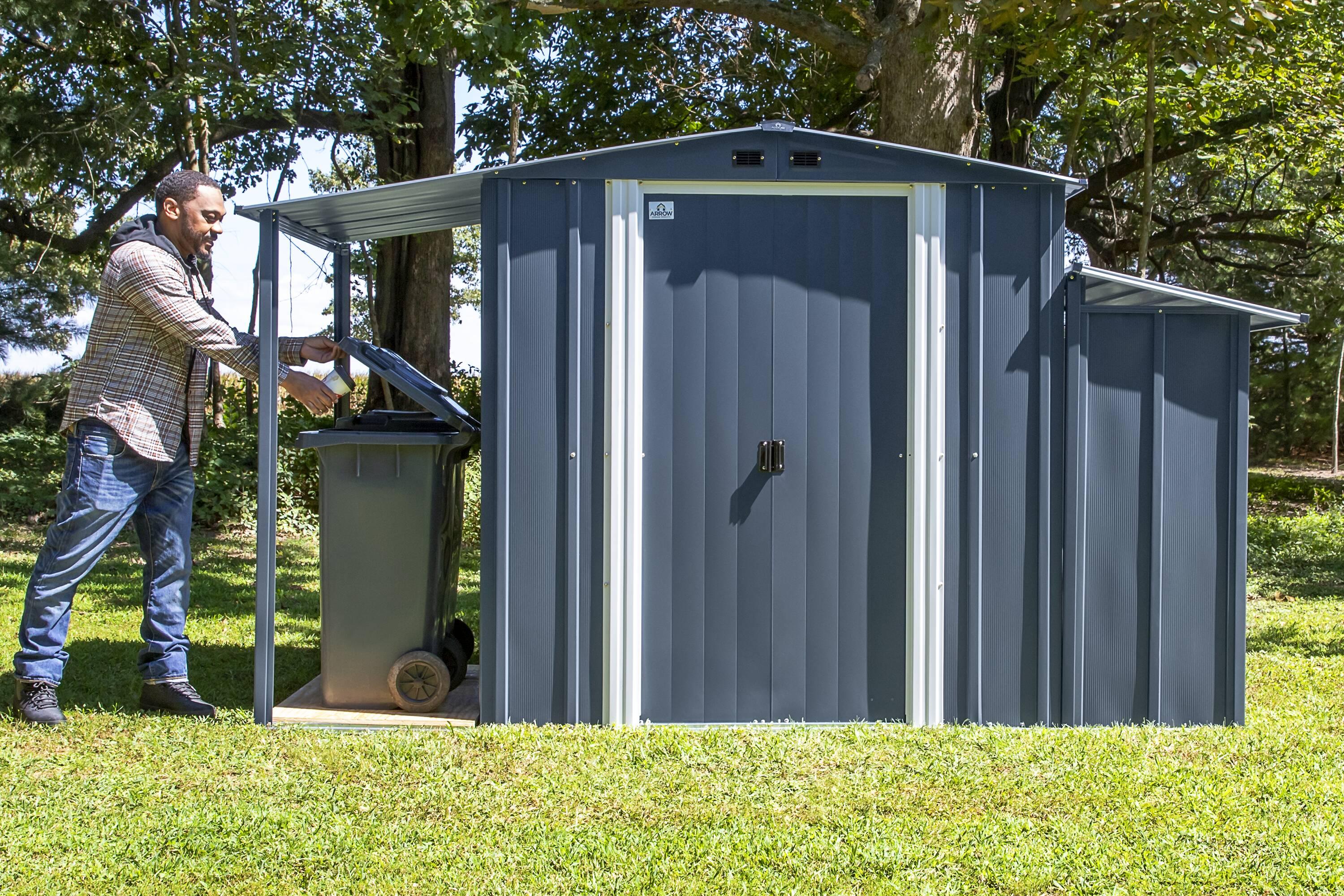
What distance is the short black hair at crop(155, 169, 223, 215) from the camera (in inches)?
186

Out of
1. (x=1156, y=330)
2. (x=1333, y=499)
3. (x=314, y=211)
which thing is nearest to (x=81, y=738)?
(x=314, y=211)

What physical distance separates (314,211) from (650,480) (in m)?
1.83

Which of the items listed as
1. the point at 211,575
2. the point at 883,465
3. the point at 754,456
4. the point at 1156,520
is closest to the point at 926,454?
the point at 883,465

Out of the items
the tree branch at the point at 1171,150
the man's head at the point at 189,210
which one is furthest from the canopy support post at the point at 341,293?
the tree branch at the point at 1171,150

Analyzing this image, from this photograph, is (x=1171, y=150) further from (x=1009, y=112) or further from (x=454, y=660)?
(x=454, y=660)

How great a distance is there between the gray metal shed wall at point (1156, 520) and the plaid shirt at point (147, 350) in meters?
3.40

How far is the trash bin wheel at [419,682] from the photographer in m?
4.84

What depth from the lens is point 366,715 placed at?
189 inches

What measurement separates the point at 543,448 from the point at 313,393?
95 cm

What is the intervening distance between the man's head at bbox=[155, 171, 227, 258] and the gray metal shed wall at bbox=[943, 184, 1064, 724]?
3.12m

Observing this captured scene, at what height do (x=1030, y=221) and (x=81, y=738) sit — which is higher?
(x=1030, y=221)

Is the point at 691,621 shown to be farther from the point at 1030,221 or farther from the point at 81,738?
the point at 81,738

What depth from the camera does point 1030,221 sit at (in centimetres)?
470

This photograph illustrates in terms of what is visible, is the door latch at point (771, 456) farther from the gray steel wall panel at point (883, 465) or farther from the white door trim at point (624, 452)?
the white door trim at point (624, 452)
